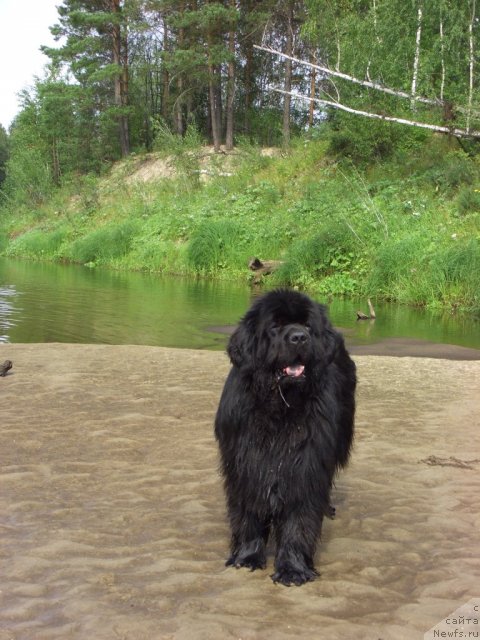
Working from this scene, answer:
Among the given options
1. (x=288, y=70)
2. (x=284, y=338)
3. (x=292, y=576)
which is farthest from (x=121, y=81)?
(x=292, y=576)

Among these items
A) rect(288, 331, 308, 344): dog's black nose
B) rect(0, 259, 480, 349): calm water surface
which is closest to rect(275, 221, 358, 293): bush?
rect(0, 259, 480, 349): calm water surface

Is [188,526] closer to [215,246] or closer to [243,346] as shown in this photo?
[243,346]

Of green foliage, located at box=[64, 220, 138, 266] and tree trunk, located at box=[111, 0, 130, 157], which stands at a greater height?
tree trunk, located at box=[111, 0, 130, 157]

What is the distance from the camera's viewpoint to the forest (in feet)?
63.1

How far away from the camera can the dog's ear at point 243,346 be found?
11.1ft

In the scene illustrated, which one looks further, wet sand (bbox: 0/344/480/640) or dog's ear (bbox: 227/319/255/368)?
dog's ear (bbox: 227/319/255/368)

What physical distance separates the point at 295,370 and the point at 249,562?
103 cm

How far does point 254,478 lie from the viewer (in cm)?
346

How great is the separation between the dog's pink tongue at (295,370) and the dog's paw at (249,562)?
98 centimetres

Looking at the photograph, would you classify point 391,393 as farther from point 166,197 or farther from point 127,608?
point 166,197

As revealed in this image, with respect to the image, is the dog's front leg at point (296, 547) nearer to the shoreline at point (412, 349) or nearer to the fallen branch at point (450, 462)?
the fallen branch at point (450, 462)

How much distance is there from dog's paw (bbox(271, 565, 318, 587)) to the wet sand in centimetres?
5

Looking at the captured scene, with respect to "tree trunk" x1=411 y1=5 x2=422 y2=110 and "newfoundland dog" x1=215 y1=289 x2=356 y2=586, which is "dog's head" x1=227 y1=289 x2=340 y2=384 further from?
"tree trunk" x1=411 y1=5 x2=422 y2=110

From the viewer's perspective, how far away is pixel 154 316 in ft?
47.7
